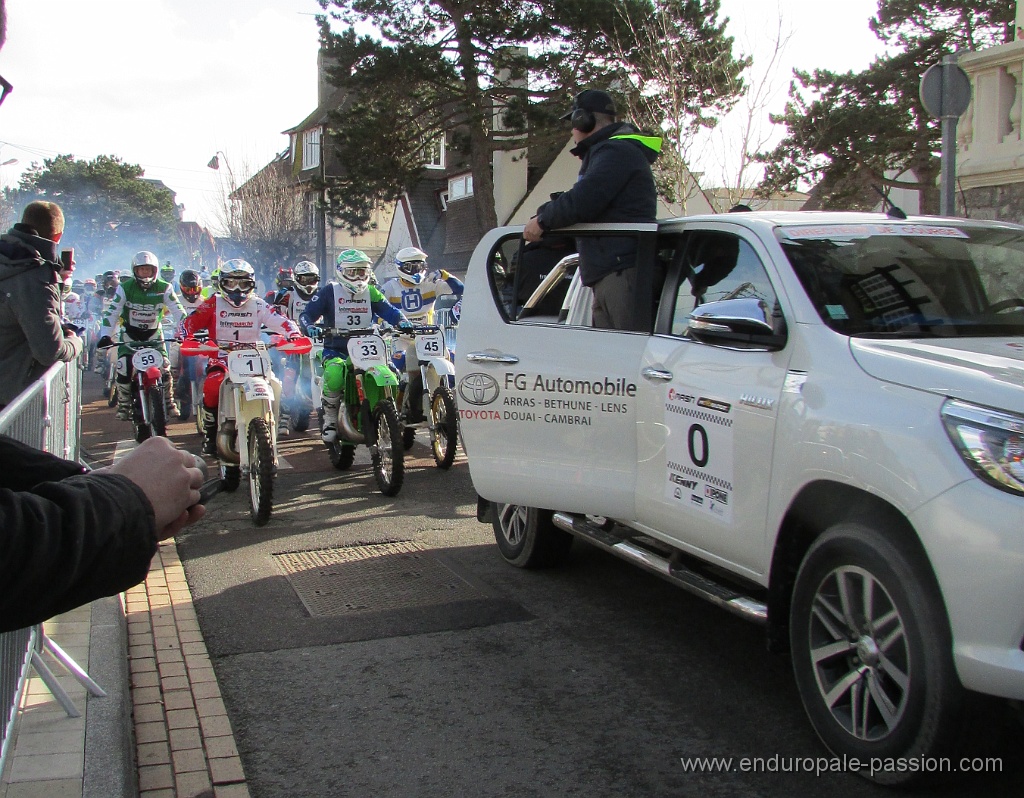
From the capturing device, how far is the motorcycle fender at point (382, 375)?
363 inches

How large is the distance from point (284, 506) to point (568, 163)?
31.8m

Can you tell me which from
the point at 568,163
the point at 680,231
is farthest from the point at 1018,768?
the point at 568,163

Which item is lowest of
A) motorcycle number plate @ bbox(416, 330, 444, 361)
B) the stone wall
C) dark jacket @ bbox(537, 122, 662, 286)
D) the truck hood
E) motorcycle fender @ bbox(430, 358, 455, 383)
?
motorcycle fender @ bbox(430, 358, 455, 383)

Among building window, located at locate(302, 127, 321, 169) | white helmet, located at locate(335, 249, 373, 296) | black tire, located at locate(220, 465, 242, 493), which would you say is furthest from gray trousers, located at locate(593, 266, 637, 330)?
building window, located at locate(302, 127, 321, 169)

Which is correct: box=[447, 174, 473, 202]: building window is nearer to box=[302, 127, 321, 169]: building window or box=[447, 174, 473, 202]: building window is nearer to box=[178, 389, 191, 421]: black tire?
box=[302, 127, 321, 169]: building window

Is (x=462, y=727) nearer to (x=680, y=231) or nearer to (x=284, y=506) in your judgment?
(x=680, y=231)

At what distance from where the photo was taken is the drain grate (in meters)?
5.75

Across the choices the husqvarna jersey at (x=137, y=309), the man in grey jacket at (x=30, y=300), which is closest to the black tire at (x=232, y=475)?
the man in grey jacket at (x=30, y=300)

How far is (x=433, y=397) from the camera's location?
34.0 feet

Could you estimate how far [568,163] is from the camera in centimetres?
3872

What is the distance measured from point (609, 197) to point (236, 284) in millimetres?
4900

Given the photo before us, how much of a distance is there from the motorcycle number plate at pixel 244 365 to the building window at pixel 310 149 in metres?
54.1

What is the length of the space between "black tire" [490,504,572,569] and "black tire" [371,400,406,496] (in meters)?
2.42

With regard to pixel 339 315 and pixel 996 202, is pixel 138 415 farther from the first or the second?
pixel 996 202
